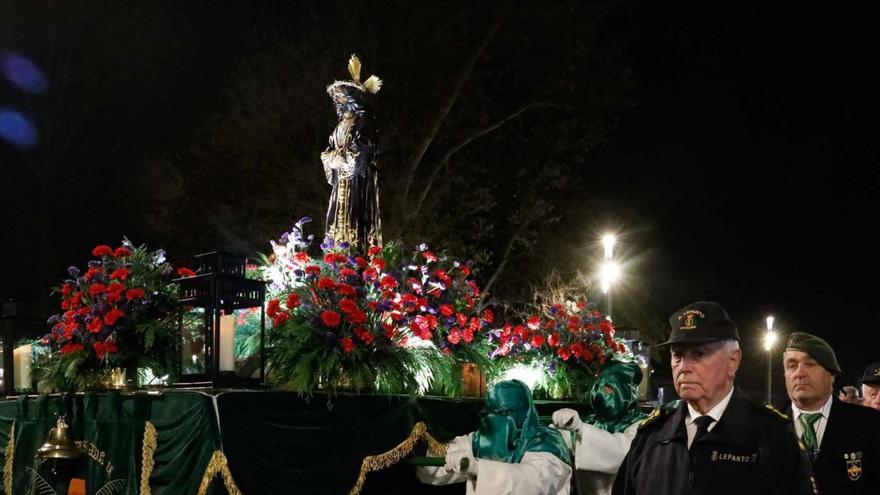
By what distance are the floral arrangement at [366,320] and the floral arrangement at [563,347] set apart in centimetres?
53

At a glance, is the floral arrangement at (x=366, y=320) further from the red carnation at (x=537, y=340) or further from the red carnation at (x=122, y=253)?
the red carnation at (x=122, y=253)

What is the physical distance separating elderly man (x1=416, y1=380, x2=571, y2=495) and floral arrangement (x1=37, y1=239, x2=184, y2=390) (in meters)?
2.81

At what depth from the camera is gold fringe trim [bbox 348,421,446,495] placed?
23.7ft

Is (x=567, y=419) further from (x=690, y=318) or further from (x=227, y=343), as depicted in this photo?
(x=690, y=318)

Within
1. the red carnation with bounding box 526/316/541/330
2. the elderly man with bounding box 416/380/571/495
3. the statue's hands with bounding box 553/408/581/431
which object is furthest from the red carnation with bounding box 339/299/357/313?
the red carnation with bounding box 526/316/541/330

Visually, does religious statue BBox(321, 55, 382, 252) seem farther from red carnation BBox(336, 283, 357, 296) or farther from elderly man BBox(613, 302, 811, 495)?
elderly man BBox(613, 302, 811, 495)

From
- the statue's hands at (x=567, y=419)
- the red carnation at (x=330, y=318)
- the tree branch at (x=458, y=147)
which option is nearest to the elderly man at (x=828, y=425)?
the statue's hands at (x=567, y=419)

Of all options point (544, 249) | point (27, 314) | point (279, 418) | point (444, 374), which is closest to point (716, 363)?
point (279, 418)

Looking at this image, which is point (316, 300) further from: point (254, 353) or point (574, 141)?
point (574, 141)

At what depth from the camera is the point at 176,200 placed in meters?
23.5

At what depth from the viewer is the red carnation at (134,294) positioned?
25.8 feet

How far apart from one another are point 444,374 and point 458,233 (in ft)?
52.7

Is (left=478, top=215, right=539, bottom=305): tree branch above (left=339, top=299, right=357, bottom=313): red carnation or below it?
above

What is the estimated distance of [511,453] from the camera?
20.5 feet
